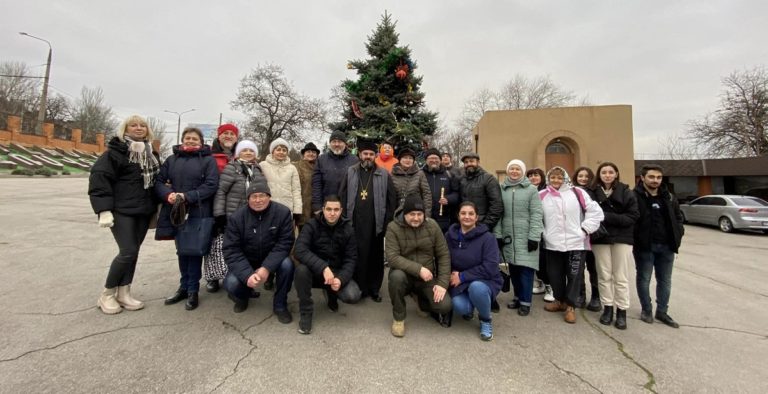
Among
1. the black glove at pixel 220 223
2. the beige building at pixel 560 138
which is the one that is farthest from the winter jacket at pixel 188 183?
the beige building at pixel 560 138

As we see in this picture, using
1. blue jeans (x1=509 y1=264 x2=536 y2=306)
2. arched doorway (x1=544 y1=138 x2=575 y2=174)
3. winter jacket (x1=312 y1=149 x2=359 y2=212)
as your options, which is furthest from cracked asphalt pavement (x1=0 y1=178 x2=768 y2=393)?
arched doorway (x1=544 y1=138 x2=575 y2=174)

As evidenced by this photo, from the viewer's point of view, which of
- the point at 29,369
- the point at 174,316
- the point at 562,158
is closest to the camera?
the point at 29,369

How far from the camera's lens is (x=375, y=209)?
4172 millimetres

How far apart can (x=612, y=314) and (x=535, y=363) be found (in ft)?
5.31

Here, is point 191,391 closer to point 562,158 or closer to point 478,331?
point 478,331

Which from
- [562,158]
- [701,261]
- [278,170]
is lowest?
[701,261]

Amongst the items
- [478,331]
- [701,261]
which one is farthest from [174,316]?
[701,261]

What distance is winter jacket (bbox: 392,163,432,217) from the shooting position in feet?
14.4

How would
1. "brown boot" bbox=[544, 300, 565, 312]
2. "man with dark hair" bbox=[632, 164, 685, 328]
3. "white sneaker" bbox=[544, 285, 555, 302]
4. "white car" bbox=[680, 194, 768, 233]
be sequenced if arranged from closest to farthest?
"man with dark hair" bbox=[632, 164, 685, 328] → "brown boot" bbox=[544, 300, 565, 312] → "white sneaker" bbox=[544, 285, 555, 302] → "white car" bbox=[680, 194, 768, 233]

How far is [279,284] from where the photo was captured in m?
3.54

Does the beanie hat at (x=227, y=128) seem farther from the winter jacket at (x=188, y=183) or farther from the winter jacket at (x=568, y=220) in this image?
the winter jacket at (x=568, y=220)

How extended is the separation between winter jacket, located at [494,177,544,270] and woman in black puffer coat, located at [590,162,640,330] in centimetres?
69

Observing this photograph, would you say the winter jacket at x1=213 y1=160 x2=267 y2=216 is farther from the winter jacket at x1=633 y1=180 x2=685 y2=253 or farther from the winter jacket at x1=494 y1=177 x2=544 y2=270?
the winter jacket at x1=633 y1=180 x2=685 y2=253

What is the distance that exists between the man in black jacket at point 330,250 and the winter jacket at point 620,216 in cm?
290
